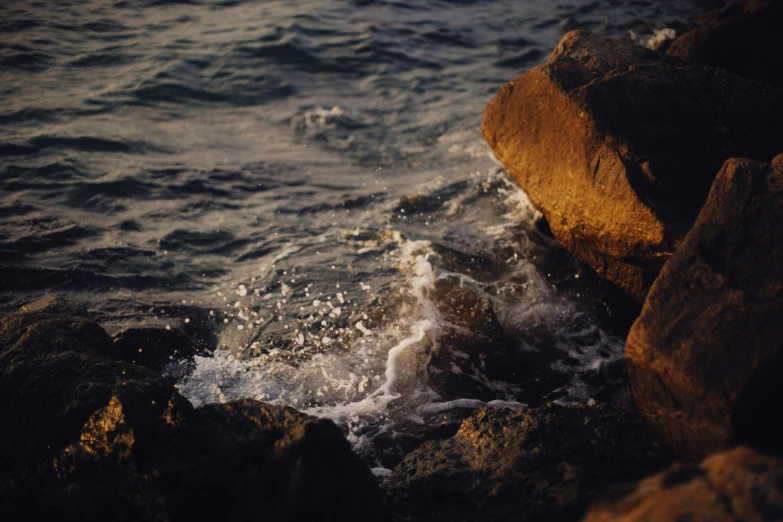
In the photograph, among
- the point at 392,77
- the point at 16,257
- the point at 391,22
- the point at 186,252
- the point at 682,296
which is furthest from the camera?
the point at 391,22

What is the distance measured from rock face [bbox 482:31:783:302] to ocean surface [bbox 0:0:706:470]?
2.70ft

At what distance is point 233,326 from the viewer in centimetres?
539

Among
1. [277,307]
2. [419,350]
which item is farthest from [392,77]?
Result: [419,350]

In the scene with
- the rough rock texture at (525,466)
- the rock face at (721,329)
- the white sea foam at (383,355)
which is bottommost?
the white sea foam at (383,355)

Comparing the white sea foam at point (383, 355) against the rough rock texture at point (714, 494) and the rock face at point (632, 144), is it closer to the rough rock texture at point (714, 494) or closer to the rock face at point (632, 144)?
the rock face at point (632, 144)

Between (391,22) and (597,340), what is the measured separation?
10.3 metres

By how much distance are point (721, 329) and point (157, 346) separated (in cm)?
381

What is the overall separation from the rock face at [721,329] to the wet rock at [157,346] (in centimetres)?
332

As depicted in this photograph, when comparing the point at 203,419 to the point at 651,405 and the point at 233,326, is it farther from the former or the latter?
the point at 233,326

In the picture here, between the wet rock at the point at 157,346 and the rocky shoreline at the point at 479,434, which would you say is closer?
the rocky shoreline at the point at 479,434

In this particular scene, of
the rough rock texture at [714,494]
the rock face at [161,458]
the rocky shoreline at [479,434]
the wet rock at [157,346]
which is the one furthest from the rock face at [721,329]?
the wet rock at [157,346]

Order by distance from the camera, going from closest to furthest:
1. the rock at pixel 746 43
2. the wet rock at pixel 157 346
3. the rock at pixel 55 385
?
the rock at pixel 55 385, the wet rock at pixel 157 346, the rock at pixel 746 43

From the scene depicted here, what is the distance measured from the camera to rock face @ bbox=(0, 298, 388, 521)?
2.57 metres

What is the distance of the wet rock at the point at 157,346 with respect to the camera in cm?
461
